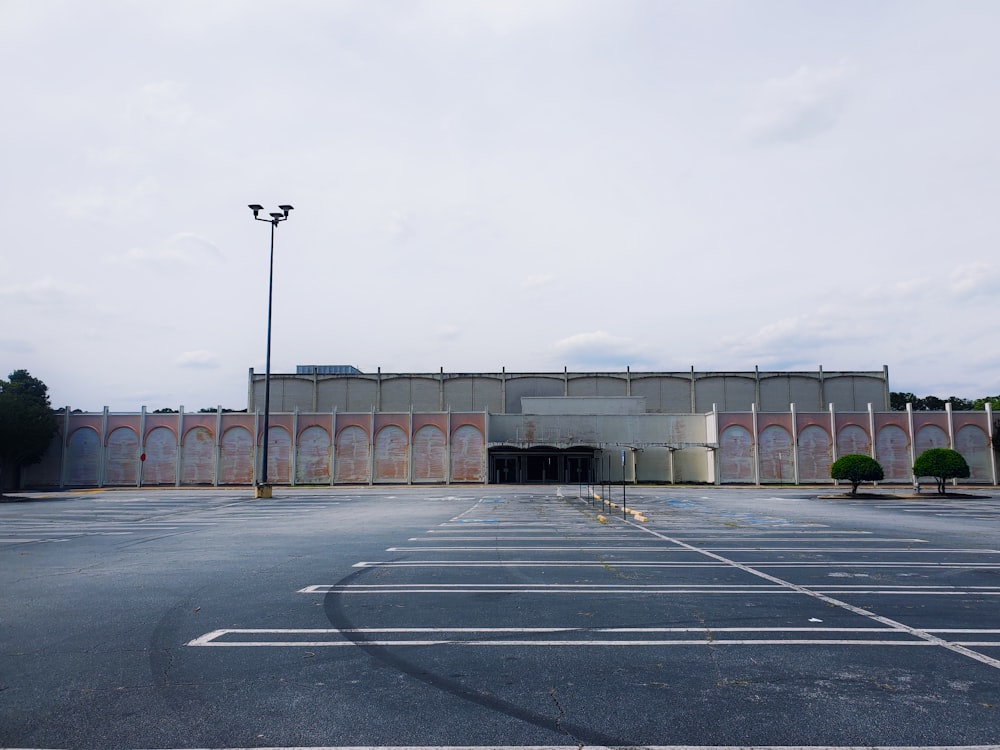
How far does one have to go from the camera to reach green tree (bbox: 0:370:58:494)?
41.4 m

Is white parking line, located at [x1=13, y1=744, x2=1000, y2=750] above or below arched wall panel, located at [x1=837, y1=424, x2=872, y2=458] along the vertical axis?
below

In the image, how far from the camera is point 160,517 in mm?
22484

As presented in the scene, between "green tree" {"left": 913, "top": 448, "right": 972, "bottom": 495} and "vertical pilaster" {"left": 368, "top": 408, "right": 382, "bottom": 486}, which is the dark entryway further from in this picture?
"green tree" {"left": 913, "top": 448, "right": 972, "bottom": 495}

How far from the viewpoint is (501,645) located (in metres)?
6.29

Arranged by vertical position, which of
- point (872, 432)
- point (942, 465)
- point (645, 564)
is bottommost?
point (645, 564)

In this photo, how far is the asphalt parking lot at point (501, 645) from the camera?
14.5ft

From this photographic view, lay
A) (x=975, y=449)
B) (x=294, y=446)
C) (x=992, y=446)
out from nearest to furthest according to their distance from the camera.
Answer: (x=992, y=446) < (x=975, y=449) < (x=294, y=446)

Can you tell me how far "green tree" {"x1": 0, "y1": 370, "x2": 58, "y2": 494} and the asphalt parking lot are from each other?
1391 inches

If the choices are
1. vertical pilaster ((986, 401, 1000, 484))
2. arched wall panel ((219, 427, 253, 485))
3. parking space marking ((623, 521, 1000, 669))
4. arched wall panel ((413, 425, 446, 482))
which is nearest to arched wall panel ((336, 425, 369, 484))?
arched wall panel ((413, 425, 446, 482))

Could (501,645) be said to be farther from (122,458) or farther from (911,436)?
(911,436)

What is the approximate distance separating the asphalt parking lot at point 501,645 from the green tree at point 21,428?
116ft

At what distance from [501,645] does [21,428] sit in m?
47.4

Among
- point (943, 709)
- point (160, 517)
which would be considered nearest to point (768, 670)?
point (943, 709)

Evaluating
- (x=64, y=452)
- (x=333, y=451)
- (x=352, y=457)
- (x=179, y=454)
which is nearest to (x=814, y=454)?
(x=352, y=457)
